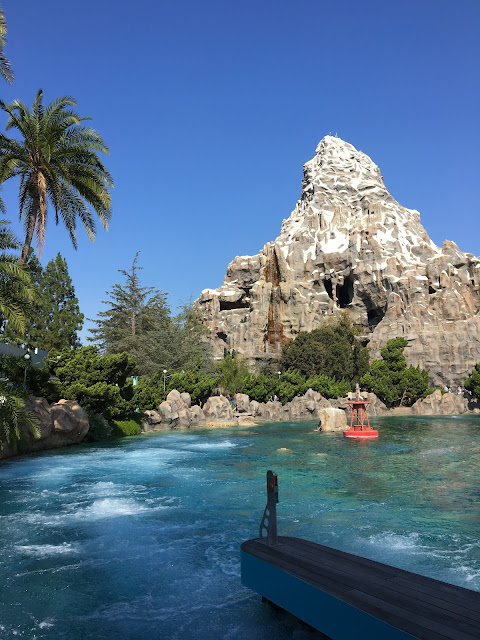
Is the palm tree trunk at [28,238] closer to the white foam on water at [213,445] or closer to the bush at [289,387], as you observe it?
the white foam on water at [213,445]

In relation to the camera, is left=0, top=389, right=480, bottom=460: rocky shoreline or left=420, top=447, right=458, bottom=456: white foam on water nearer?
left=420, top=447, right=458, bottom=456: white foam on water

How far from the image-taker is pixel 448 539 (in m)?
9.56

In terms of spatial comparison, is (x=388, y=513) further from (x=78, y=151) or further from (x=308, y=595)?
(x=78, y=151)

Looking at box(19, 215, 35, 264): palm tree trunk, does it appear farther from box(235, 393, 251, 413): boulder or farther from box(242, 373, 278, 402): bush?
box(242, 373, 278, 402): bush

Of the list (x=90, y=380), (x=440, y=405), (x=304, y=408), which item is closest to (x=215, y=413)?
(x=304, y=408)

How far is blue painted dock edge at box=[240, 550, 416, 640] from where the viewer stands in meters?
4.06

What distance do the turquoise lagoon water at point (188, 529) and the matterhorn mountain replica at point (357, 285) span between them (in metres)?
45.8

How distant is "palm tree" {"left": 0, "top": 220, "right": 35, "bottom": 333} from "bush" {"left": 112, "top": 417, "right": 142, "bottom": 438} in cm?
1887

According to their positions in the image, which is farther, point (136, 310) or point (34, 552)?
point (136, 310)

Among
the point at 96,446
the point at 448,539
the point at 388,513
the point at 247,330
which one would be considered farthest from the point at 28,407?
the point at 247,330

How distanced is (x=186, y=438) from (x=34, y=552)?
23.0 metres

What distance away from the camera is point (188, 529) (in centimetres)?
1028

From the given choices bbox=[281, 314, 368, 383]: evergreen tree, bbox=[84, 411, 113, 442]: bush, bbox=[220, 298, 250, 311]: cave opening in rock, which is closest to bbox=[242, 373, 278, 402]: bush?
bbox=[281, 314, 368, 383]: evergreen tree

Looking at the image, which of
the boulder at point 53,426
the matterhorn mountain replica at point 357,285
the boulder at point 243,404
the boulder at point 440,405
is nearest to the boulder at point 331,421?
the boulder at point 243,404
